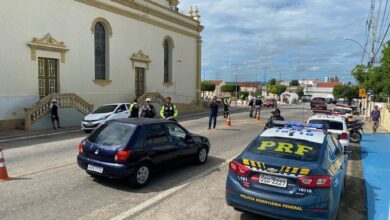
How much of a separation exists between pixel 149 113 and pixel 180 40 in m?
23.3

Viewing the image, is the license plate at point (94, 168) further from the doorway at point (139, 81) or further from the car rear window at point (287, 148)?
the doorway at point (139, 81)

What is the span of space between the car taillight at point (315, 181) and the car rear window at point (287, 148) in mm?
532

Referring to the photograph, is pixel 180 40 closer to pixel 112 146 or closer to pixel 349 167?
pixel 349 167

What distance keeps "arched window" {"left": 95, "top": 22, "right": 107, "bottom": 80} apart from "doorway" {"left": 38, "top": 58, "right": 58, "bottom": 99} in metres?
4.34

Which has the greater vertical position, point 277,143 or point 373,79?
point 373,79

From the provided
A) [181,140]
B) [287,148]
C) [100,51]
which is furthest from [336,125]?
[100,51]

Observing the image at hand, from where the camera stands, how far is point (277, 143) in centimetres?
596

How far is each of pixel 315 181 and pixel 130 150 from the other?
3.62 m

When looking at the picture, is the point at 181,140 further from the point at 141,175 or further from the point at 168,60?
the point at 168,60

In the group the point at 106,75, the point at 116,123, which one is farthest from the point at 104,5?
the point at 116,123

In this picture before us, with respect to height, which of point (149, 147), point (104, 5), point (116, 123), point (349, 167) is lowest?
point (349, 167)

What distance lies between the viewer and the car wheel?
30.4 ft

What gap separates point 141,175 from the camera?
7117 mm

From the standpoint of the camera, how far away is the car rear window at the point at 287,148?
218 inches
